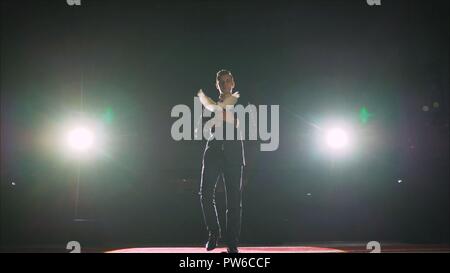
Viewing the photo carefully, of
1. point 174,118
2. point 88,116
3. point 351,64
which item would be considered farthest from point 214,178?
point 351,64

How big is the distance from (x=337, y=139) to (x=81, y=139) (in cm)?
339

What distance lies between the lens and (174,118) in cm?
516

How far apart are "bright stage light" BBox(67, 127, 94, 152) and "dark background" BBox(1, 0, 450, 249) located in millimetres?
243

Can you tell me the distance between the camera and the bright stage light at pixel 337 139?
17.3 ft

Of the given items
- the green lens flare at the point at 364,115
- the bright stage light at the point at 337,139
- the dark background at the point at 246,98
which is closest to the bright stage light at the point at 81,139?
the dark background at the point at 246,98

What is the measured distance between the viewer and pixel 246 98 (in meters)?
5.02

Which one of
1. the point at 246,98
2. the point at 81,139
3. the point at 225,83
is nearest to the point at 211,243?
the point at 225,83

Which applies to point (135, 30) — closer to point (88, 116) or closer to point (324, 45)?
point (88, 116)

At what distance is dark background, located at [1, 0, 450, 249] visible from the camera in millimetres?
5043

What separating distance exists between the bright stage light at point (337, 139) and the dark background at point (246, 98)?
0.19 metres

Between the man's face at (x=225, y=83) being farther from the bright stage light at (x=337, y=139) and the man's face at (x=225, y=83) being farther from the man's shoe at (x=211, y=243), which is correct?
the bright stage light at (x=337, y=139)

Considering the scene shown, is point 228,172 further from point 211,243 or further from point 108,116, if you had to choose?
point 108,116

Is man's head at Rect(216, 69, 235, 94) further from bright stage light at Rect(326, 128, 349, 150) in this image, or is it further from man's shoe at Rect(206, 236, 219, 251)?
bright stage light at Rect(326, 128, 349, 150)

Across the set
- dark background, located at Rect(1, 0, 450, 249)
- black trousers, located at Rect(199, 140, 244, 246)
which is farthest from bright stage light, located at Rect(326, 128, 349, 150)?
black trousers, located at Rect(199, 140, 244, 246)
